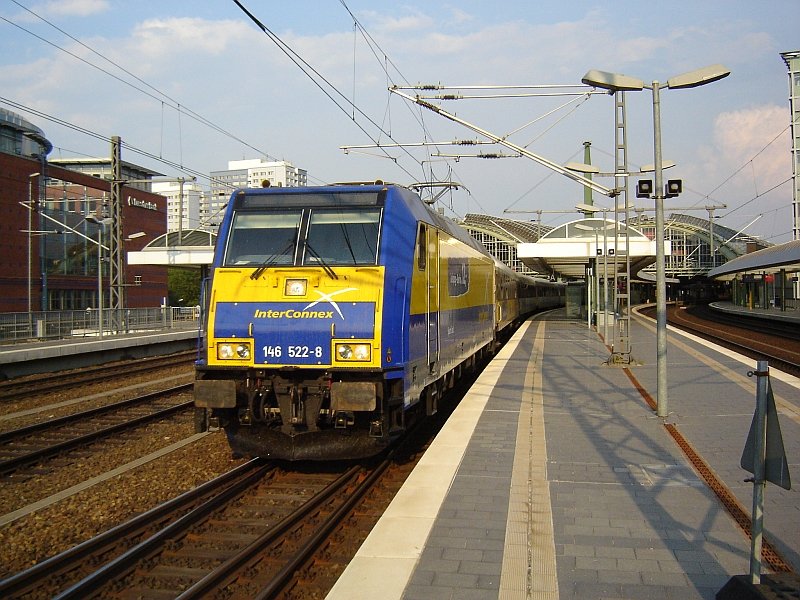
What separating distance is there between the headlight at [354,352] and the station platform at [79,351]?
1517 cm

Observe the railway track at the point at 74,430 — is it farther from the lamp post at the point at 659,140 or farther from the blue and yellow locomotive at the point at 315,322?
the lamp post at the point at 659,140

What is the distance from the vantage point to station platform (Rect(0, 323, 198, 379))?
2014 cm

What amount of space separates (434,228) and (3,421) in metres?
8.72

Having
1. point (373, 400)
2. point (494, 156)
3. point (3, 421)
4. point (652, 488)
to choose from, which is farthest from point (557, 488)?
point (494, 156)

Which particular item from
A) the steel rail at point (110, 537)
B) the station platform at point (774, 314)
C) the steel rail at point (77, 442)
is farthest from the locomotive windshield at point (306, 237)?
the station platform at point (774, 314)

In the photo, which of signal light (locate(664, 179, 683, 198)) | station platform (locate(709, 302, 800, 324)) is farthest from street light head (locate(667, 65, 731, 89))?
station platform (locate(709, 302, 800, 324))

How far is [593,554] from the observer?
17.0 feet

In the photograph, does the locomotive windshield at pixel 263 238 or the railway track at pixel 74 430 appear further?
the railway track at pixel 74 430

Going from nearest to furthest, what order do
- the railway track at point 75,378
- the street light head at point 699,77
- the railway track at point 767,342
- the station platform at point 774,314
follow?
the street light head at point 699,77
the railway track at point 75,378
the railway track at point 767,342
the station platform at point 774,314

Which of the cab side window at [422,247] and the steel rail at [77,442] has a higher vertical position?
the cab side window at [422,247]

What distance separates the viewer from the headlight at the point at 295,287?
27.1ft

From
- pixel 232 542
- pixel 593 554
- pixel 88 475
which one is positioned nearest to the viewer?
pixel 593 554

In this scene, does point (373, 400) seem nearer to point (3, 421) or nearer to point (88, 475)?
point (88, 475)

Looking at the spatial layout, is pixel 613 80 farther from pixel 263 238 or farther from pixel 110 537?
pixel 110 537
